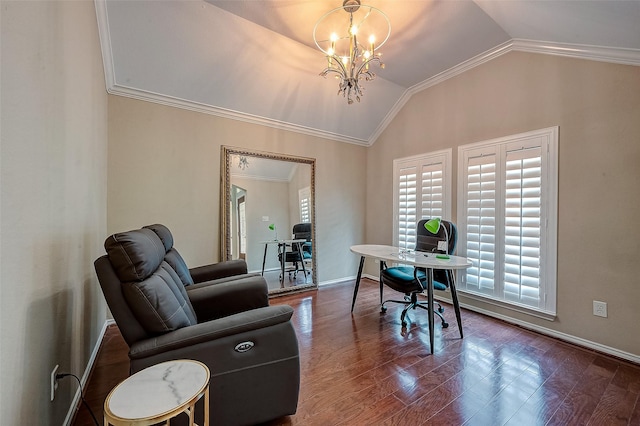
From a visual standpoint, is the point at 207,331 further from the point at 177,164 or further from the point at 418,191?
the point at 418,191

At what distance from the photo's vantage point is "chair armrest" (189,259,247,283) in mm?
2471

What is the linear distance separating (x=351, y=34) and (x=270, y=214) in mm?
2329

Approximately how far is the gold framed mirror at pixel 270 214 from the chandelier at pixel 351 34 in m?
1.57

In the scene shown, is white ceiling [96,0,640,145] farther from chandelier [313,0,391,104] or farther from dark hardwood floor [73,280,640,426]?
dark hardwood floor [73,280,640,426]

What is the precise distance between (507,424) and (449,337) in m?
1.01

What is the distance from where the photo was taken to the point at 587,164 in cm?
234

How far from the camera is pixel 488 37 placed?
2691 millimetres

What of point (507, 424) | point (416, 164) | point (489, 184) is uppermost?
point (416, 164)

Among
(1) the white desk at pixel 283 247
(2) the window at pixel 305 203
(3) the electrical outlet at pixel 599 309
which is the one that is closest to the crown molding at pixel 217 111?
(2) the window at pixel 305 203

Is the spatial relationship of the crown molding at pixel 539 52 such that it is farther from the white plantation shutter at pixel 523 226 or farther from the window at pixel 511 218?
the white plantation shutter at pixel 523 226

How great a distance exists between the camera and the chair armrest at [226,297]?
1.95m

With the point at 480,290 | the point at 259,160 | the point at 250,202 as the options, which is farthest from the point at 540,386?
the point at 259,160

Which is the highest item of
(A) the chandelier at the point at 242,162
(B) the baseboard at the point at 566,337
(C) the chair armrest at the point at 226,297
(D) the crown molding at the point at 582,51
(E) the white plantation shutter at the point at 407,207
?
(D) the crown molding at the point at 582,51

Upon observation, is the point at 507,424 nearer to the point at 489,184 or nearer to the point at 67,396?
the point at 489,184
